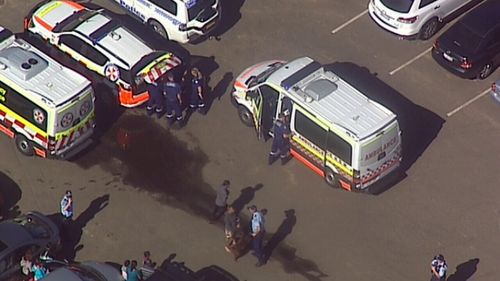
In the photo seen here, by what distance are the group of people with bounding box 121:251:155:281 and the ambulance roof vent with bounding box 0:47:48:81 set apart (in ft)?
21.6

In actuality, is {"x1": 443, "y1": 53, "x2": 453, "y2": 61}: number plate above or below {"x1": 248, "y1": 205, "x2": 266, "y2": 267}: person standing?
above

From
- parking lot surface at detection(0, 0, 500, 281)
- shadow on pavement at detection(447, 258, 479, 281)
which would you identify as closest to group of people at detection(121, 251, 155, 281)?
parking lot surface at detection(0, 0, 500, 281)

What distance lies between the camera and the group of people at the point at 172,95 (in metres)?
32.2

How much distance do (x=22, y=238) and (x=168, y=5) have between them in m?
9.75

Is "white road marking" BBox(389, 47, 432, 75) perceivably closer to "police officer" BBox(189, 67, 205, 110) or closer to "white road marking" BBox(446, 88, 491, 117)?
"white road marking" BBox(446, 88, 491, 117)

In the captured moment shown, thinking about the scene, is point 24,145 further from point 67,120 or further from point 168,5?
point 168,5

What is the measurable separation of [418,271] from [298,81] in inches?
243

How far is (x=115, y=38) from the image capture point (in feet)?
108

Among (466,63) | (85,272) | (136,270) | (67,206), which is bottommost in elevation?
(67,206)

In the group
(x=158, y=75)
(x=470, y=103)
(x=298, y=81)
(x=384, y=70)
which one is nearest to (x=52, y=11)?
(x=158, y=75)

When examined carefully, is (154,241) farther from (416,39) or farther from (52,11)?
(416,39)

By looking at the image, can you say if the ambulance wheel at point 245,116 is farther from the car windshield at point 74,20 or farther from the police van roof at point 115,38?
the car windshield at point 74,20

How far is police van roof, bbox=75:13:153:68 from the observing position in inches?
1288

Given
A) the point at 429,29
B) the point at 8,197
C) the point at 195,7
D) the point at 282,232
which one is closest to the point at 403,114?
the point at 429,29
